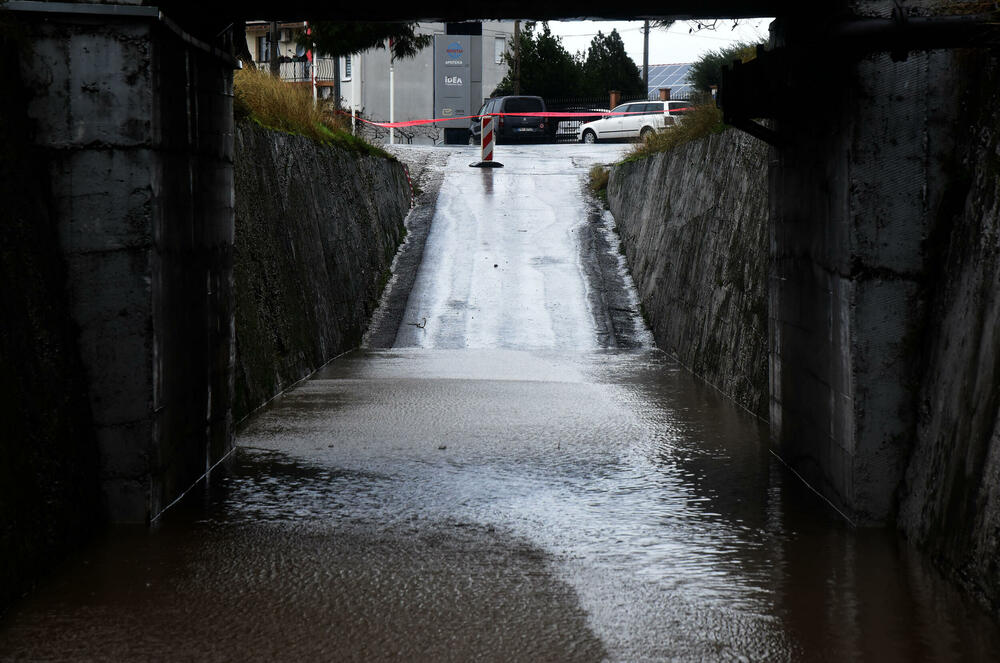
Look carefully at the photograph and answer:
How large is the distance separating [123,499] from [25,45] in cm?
268

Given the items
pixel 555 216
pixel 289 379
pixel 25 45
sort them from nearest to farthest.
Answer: pixel 25 45 → pixel 289 379 → pixel 555 216

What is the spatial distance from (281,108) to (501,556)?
1163 centimetres

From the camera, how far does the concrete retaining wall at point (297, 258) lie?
1188cm

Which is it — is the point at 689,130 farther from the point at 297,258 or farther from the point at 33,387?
the point at 33,387

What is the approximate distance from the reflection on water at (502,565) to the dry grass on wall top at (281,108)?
588 centimetres

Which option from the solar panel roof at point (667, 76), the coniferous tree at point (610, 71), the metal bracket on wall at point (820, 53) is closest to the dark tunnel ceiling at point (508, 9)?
the metal bracket on wall at point (820, 53)

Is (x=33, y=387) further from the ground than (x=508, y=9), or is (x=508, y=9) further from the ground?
(x=508, y=9)

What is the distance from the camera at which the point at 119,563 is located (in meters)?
6.33

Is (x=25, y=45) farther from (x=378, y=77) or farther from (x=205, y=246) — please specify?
(x=378, y=77)

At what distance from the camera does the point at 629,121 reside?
138 ft

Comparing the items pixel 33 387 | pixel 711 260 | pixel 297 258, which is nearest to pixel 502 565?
pixel 33 387

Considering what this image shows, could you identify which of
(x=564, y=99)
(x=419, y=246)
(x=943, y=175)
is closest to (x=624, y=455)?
(x=943, y=175)

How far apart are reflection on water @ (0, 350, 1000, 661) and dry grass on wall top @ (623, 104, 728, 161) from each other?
270 inches

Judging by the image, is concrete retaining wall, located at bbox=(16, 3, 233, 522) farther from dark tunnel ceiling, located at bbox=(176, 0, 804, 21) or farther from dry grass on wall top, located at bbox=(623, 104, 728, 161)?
dry grass on wall top, located at bbox=(623, 104, 728, 161)
